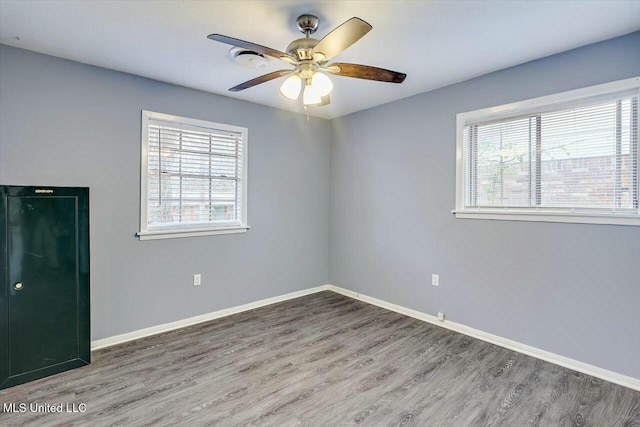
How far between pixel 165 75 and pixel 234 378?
277 cm

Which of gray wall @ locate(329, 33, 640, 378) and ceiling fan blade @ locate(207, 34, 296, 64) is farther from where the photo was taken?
gray wall @ locate(329, 33, 640, 378)

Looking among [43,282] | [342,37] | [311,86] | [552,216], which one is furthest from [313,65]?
[43,282]

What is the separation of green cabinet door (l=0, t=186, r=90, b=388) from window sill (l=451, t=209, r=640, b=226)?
3.47m

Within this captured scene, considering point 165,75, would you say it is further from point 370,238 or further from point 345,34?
point 370,238

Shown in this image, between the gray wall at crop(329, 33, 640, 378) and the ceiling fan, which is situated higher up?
the ceiling fan

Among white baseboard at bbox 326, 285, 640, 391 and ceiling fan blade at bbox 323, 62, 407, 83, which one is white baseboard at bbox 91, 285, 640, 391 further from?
ceiling fan blade at bbox 323, 62, 407, 83

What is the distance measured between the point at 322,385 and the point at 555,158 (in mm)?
2646

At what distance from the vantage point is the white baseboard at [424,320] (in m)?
2.50

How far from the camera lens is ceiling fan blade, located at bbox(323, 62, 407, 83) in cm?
211

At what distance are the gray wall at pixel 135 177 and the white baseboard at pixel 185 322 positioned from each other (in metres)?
0.05

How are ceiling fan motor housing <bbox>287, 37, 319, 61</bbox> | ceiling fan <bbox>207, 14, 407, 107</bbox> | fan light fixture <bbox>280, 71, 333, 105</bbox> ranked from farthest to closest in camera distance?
1. fan light fixture <bbox>280, 71, 333, 105</bbox>
2. ceiling fan motor housing <bbox>287, 37, 319, 61</bbox>
3. ceiling fan <bbox>207, 14, 407, 107</bbox>

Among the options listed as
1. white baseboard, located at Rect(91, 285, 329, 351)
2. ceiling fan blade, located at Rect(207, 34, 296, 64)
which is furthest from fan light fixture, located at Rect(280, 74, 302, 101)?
white baseboard, located at Rect(91, 285, 329, 351)

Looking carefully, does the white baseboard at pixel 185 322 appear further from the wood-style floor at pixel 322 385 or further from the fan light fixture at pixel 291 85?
the fan light fixture at pixel 291 85

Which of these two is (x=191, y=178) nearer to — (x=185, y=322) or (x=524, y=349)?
(x=185, y=322)
